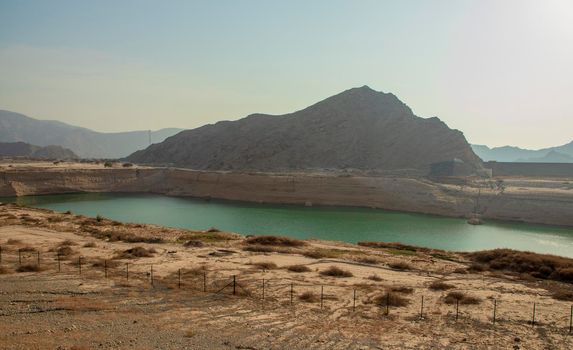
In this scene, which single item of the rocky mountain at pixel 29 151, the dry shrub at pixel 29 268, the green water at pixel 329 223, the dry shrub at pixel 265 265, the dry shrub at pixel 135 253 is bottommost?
the green water at pixel 329 223

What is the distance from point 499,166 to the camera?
84.0 m

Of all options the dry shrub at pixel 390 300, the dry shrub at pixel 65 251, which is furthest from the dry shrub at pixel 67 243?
the dry shrub at pixel 390 300

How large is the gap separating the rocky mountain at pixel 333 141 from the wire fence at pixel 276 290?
5947cm

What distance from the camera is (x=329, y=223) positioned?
41219 millimetres

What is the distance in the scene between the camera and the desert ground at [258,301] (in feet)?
32.8

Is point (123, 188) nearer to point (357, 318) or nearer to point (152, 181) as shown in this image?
point (152, 181)

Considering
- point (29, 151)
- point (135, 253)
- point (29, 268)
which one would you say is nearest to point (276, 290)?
point (135, 253)

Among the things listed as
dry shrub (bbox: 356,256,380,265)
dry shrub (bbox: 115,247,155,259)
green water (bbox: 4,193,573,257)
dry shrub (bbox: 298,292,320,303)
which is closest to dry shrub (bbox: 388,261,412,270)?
dry shrub (bbox: 356,256,380,265)

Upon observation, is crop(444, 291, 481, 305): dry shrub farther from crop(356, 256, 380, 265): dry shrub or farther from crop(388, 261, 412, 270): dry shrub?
crop(356, 256, 380, 265): dry shrub

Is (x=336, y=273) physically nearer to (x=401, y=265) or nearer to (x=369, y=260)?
(x=401, y=265)

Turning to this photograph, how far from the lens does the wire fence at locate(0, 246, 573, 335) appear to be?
40.3 ft

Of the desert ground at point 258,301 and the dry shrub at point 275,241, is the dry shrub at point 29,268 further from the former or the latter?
the dry shrub at point 275,241

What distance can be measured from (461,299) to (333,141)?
72.2 m

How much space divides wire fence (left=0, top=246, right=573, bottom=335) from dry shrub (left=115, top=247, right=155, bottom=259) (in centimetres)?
96
